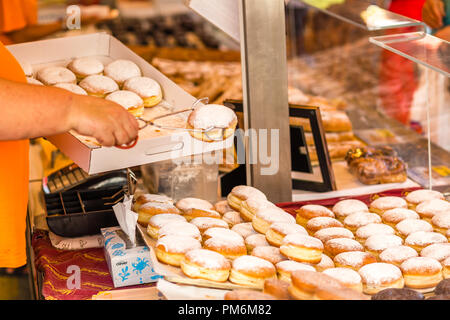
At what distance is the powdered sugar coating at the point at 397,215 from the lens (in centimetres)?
209

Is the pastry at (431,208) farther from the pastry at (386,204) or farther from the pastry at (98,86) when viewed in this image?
the pastry at (98,86)

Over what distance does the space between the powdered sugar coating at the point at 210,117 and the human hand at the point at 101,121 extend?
0.36 metres

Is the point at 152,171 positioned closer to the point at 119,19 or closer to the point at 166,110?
the point at 166,110

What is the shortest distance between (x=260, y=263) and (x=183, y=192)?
924 mm

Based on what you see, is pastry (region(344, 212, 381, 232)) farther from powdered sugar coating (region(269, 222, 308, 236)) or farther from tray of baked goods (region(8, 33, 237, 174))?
tray of baked goods (region(8, 33, 237, 174))

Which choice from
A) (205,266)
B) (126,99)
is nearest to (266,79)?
(126,99)

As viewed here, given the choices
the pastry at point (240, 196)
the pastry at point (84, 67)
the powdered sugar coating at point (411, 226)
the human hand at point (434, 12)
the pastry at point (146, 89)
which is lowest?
the powdered sugar coating at point (411, 226)

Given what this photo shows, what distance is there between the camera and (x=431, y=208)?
7.00ft

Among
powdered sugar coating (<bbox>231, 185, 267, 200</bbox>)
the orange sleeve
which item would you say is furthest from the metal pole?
the orange sleeve

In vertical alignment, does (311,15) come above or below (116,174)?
above

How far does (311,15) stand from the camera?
25.0 feet

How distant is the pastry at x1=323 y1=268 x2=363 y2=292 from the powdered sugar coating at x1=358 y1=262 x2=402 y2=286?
0.03 m

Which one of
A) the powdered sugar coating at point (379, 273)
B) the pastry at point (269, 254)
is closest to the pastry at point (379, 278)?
the powdered sugar coating at point (379, 273)
